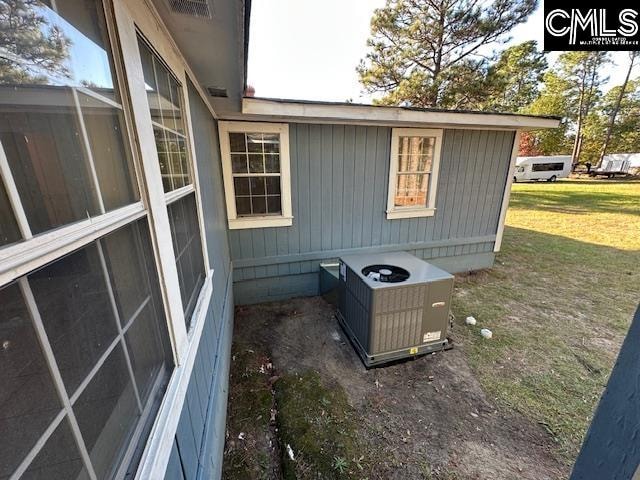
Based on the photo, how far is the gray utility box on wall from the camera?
8.31 ft

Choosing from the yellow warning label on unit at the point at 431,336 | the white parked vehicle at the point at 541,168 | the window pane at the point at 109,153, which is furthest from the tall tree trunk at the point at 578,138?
the window pane at the point at 109,153

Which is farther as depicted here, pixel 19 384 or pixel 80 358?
pixel 80 358

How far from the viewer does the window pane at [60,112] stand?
0.45 meters

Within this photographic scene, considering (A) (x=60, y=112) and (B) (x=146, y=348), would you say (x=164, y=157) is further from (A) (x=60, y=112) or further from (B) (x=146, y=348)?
(B) (x=146, y=348)

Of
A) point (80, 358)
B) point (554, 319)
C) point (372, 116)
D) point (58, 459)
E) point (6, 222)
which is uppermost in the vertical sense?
point (372, 116)

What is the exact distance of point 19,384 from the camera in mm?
417

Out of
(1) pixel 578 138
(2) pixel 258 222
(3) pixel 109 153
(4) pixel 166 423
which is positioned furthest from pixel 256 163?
(1) pixel 578 138

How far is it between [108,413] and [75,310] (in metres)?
0.32

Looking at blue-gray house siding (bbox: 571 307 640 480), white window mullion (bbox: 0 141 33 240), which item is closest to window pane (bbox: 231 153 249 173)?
white window mullion (bbox: 0 141 33 240)

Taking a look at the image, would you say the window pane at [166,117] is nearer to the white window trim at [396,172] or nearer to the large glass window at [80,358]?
the large glass window at [80,358]

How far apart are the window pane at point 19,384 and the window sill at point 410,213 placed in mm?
4130

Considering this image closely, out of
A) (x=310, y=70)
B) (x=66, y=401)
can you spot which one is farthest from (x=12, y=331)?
(x=310, y=70)

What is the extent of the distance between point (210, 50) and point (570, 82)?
3182 cm

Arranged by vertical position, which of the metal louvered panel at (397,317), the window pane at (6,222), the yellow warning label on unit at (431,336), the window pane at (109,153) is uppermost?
the window pane at (109,153)
